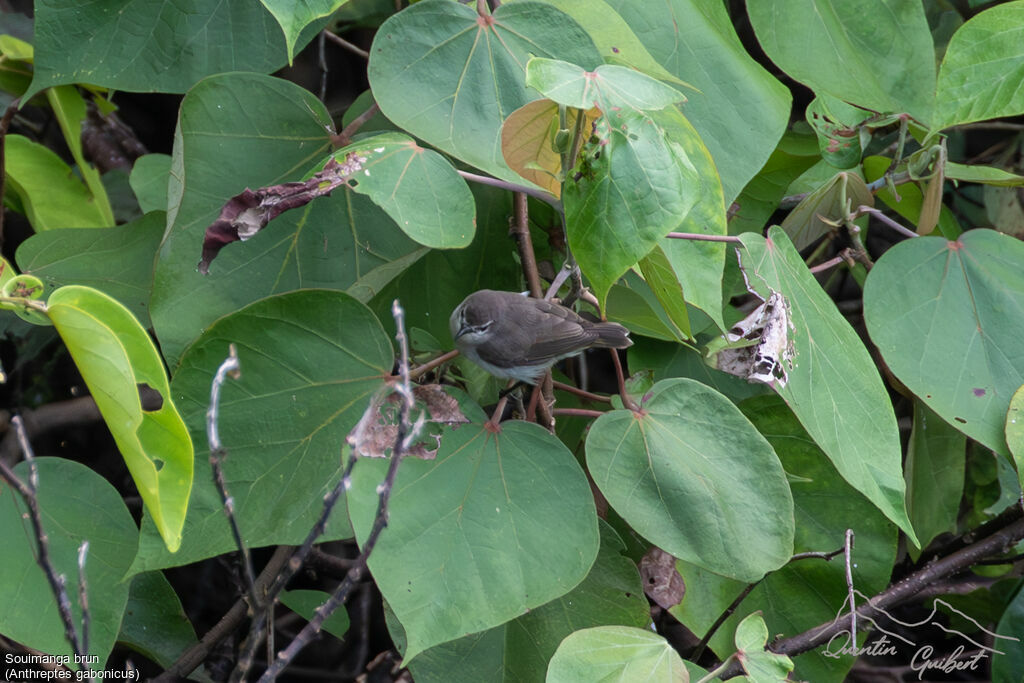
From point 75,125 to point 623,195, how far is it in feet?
4.72

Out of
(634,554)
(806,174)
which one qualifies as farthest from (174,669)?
(806,174)

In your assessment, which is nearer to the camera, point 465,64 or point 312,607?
point 465,64

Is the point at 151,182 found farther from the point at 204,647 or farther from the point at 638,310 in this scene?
the point at 638,310

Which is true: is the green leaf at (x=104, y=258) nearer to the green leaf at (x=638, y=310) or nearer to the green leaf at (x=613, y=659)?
the green leaf at (x=638, y=310)

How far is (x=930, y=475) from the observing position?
1767 mm

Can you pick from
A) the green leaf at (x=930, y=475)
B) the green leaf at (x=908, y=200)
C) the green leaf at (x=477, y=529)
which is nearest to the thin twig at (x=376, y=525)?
the green leaf at (x=477, y=529)

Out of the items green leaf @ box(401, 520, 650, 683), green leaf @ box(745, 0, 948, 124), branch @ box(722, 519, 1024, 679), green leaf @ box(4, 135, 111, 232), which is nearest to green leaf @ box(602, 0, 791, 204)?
green leaf @ box(745, 0, 948, 124)

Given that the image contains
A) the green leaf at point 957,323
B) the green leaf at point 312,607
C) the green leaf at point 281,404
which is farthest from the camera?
the green leaf at point 312,607

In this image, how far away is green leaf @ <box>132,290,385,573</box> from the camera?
1.31m

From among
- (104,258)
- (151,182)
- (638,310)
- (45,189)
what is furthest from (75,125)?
(638,310)

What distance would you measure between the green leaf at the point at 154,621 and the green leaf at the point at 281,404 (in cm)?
42

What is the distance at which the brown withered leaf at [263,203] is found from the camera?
1.25m

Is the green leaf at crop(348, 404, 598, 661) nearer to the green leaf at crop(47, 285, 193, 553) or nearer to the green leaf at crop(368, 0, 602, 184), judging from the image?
the green leaf at crop(47, 285, 193, 553)

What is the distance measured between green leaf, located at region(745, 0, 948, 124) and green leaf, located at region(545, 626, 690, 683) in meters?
1.07
